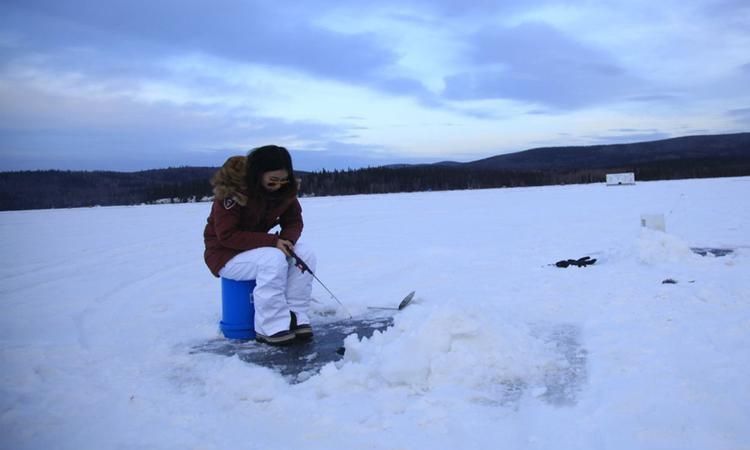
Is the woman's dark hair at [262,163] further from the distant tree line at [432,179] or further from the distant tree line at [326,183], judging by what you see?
the distant tree line at [432,179]

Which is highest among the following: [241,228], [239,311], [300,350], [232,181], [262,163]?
[262,163]

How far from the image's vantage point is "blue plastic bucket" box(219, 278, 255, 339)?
4332 mm

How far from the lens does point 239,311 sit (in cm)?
434

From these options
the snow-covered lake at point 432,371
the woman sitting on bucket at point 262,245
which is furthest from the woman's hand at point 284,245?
the snow-covered lake at point 432,371

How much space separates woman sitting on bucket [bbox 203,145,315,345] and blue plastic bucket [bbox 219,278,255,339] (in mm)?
105

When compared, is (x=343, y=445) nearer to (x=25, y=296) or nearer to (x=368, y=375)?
(x=368, y=375)

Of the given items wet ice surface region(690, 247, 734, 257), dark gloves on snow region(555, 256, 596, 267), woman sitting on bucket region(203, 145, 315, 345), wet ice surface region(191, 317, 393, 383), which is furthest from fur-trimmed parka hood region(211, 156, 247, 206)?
wet ice surface region(690, 247, 734, 257)

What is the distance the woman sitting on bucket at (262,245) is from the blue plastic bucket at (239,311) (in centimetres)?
10

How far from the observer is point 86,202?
54656 mm

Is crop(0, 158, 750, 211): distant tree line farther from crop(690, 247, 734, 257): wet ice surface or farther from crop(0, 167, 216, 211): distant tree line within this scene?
crop(690, 247, 734, 257): wet ice surface

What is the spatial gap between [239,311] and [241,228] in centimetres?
63

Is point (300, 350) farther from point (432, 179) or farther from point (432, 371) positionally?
point (432, 179)

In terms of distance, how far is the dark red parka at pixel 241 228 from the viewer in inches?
170

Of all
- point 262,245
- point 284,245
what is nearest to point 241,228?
point 262,245
